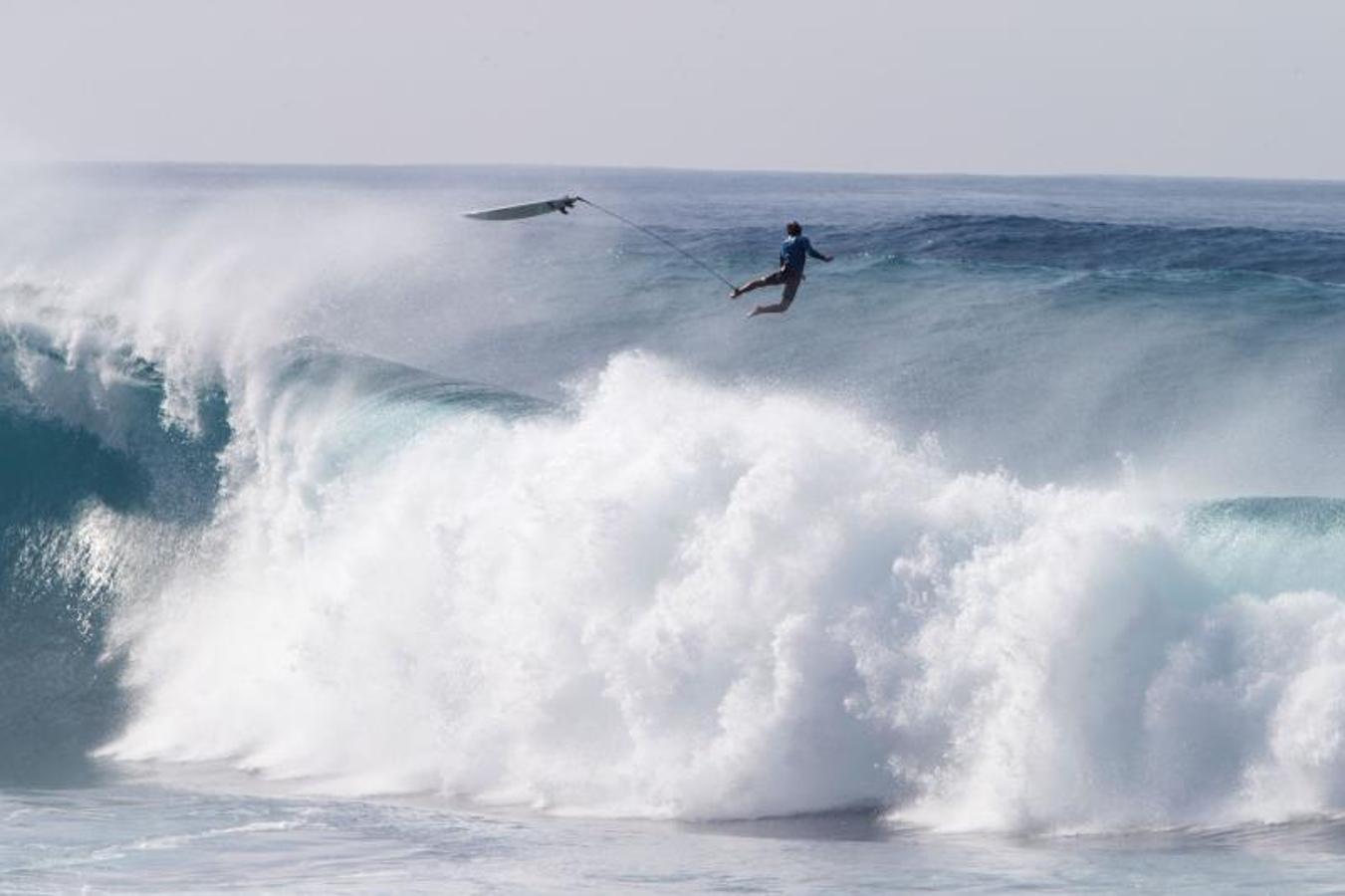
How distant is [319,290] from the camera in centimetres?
3291

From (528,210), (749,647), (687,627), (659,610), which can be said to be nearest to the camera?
(749,647)

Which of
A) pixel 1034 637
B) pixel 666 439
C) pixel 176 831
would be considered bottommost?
pixel 176 831

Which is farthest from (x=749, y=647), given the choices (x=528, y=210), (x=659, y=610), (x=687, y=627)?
(x=528, y=210)

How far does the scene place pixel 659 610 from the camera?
622 inches

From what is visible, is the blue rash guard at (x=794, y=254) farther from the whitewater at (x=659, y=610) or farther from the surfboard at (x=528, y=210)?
the surfboard at (x=528, y=210)

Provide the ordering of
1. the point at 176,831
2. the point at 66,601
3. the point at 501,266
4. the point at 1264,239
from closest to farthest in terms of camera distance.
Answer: the point at 176,831
the point at 66,601
the point at 501,266
the point at 1264,239

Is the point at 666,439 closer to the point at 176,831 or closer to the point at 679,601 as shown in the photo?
the point at 679,601

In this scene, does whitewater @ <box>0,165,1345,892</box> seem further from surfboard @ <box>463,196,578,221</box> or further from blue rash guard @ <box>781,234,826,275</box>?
surfboard @ <box>463,196,578,221</box>

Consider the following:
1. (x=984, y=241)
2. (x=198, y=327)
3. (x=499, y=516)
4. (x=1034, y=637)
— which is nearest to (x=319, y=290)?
(x=198, y=327)

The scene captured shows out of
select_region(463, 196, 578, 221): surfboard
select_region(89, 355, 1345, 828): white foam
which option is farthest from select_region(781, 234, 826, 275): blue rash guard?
select_region(463, 196, 578, 221): surfboard

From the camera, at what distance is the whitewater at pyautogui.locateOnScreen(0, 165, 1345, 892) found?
13.5 metres

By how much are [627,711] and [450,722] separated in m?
1.71

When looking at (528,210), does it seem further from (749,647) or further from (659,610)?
(749,647)

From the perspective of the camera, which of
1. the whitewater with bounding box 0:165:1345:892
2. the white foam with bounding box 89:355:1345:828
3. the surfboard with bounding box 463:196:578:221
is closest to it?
the whitewater with bounding box 0:165:1345:892
